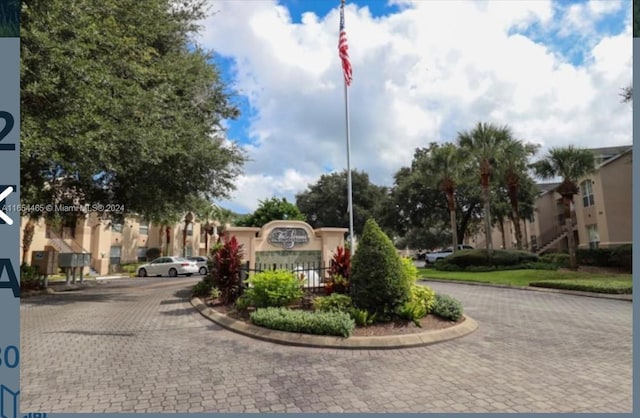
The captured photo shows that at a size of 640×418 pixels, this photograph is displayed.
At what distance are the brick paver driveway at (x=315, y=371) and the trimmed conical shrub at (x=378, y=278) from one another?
1.29m

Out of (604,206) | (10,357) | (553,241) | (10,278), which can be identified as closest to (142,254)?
(10,278)

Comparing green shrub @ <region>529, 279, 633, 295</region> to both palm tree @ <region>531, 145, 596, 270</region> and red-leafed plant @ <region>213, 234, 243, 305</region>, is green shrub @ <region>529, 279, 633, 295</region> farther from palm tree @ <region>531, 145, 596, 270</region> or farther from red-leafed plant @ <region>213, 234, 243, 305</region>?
red-leafed plant @ <region>213, 234, 243, 305</region>

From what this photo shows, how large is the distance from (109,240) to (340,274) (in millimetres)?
31533

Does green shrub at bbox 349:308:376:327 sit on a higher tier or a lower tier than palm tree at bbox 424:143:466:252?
lower

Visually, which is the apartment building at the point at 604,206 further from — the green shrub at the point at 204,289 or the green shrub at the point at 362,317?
the green shrub at the point at 204,289

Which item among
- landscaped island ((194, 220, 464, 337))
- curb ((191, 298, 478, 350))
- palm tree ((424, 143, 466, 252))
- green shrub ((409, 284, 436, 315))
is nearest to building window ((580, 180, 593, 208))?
palm tree ((424, 143, 466, 252))

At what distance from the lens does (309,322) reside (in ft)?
24.3

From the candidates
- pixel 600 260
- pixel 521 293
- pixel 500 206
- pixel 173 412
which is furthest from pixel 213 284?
pixel 500 206

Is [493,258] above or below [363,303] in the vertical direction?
below

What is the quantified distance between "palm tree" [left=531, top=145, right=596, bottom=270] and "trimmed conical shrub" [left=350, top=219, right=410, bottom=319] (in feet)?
60.3

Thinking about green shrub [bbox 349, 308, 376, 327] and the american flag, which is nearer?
green shrub [bbox 349, 308, 376, 327]

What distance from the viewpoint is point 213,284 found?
39.1 feet

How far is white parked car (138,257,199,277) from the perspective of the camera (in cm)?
2892

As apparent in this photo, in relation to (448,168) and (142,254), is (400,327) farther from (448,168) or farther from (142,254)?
(142,254)
